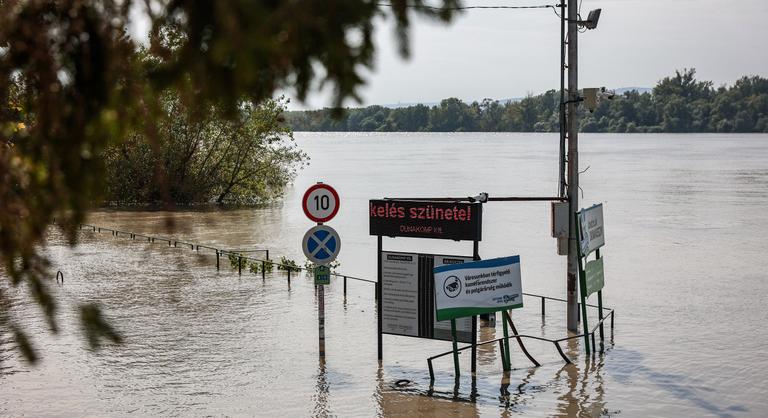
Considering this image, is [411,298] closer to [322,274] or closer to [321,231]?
[322,274]

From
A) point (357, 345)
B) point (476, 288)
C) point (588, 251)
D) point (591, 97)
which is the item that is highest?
point (591, 97)

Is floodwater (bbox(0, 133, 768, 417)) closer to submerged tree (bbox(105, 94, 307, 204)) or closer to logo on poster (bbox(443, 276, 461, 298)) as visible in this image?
logo on poster (bbox(443, 276, 461, 298))

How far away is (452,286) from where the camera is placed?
12750 mm

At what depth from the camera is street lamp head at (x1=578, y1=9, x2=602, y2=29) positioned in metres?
16.6

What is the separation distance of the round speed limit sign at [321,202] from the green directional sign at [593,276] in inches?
161

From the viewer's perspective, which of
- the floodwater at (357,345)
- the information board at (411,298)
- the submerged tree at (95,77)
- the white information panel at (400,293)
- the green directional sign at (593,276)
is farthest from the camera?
the green directional sign at (593,276)

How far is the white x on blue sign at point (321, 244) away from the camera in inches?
546

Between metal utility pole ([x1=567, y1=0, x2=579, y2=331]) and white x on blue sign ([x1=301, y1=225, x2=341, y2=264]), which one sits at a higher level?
metal utility pole ([x1=567, y1=0, x2=579, y2=331])

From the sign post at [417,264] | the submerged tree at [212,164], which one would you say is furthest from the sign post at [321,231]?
the submerged tree at [212,164]

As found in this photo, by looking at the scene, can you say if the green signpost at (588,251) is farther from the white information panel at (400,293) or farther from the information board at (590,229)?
the white information panel at (400,293)

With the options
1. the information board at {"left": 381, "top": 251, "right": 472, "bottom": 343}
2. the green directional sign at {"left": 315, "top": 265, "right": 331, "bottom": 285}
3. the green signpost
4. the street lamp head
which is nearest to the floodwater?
the information board at {"left": 381, "top": 251, "right": 472, "bottom": 343}

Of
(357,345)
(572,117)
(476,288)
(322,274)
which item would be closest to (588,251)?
(572,117)

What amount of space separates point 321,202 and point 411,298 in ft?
6.19

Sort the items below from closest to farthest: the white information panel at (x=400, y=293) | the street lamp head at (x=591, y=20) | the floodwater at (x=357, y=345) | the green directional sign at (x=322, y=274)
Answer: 1. the floodwater at (x=357, y=345)
2. the white information panel at (x=400, y=293)
3. the green directional sign at (x=322, y=274)
4. the street lamp head at (x=591, y=20)
